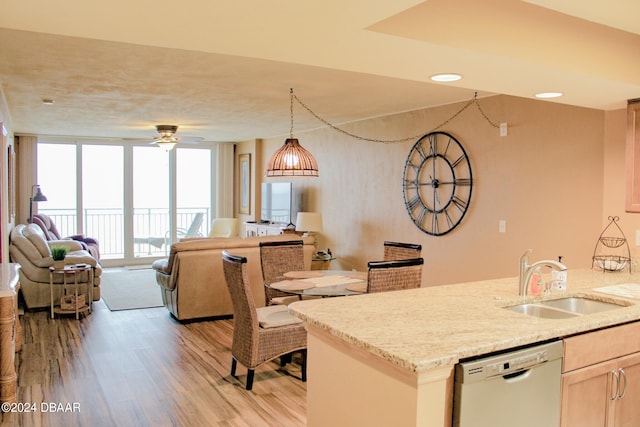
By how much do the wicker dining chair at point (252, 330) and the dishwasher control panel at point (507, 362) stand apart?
2.09 metres

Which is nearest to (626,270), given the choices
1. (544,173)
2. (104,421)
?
(544,173)

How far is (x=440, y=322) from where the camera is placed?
82.0 inches

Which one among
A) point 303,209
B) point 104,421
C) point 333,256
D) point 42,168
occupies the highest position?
point 42,168

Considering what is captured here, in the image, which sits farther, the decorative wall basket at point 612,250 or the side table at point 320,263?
the side table at point 320,263

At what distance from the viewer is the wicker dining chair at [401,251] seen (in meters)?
4.40

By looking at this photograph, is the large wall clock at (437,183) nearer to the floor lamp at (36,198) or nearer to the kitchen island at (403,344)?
the kitchen island at (403,344)

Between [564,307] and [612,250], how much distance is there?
1126 mm

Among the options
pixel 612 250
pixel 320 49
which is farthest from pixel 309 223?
pixel 320 49

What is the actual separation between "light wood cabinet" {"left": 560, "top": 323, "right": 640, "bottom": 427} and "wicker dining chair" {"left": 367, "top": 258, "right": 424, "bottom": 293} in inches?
62.0

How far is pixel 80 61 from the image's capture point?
12.3 feet

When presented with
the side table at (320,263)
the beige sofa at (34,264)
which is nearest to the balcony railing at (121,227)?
the beige sofa at (34,264)

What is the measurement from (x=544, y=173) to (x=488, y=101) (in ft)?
3.09

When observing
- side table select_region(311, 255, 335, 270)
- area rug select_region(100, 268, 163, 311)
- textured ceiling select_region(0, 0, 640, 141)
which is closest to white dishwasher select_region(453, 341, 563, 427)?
textured ceiling select_region(0, 0, 640, 141)

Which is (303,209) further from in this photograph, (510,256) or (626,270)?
(626,270)
